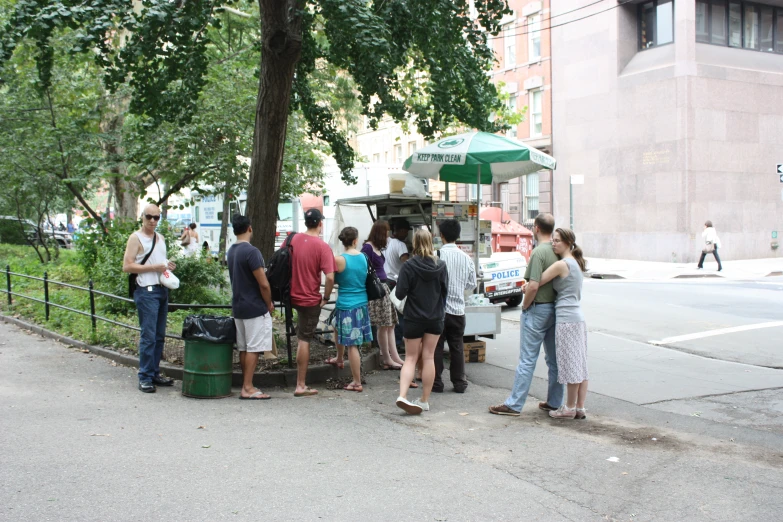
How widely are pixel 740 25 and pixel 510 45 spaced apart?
10.3 m

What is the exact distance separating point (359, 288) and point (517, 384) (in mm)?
1985

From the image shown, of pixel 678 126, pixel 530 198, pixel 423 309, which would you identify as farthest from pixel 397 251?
pixel 530 198

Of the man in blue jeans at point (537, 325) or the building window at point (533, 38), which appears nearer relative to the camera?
the man in blue jeans at point (537, 325)

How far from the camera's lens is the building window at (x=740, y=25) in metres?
28.5

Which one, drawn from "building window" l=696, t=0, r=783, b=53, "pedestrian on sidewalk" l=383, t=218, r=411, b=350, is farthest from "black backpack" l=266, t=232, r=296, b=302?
"building window" l=696, t=0, r=783, b=53

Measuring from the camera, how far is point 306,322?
778 centimetres

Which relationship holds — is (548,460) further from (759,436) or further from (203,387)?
(203,387)

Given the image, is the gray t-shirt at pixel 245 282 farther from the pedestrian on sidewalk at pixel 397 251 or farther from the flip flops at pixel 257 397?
the pedestrian on sidewalk at pixel 397 251

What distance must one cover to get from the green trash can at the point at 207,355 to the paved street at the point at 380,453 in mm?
156

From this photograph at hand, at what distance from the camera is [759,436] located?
6.48 m

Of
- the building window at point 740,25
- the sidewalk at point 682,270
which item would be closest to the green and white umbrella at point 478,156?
the sidewalk at point 682,270

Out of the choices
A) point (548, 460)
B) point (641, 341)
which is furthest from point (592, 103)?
point (548, 460)

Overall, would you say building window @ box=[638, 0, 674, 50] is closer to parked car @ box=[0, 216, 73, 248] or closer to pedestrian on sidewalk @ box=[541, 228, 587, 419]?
parked car @ box=[0, 216, 73, 248]

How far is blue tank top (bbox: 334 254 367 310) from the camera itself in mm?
7898
